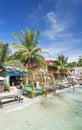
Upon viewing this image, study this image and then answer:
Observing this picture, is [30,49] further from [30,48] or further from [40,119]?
[40,119]

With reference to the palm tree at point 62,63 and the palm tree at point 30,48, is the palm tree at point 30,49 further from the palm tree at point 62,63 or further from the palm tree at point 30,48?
the palm tree at point 62,63

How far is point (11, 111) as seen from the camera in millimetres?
12859

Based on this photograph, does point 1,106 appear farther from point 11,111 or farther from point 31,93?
point 31,93

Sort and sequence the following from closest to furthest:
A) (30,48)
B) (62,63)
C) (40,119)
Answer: (40,119) → (30,48) → (62,63)

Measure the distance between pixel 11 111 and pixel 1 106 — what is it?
1.07 metres

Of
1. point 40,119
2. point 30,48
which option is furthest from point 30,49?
point 40,119

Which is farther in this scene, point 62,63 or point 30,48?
point 62,63

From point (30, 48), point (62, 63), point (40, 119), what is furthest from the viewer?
point (62, 63)

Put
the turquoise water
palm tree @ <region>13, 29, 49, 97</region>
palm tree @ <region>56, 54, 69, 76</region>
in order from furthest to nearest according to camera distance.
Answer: palm tree @ <region>56, 54, 69, 76</region> → palm tree @ <region>13, 29, 49, 97</region> → the turquoise water

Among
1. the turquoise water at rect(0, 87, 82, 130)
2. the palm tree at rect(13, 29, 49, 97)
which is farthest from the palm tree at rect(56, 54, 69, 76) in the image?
the turquoise water at rect(0, 87, 82, 130)

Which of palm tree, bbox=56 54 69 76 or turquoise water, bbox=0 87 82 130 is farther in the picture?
palm tree, bbox=56 54 69 76

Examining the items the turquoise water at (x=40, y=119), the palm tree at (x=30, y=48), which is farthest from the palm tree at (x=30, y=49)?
the turquoise water at (x=40, y=119)

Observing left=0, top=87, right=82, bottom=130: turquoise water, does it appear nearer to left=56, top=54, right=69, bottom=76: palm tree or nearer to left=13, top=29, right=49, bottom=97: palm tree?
left=13, top=29, right=49, bottom=97: palm tree

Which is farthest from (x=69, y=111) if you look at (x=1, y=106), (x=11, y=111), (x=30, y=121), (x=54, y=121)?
(x=1, y=106)
